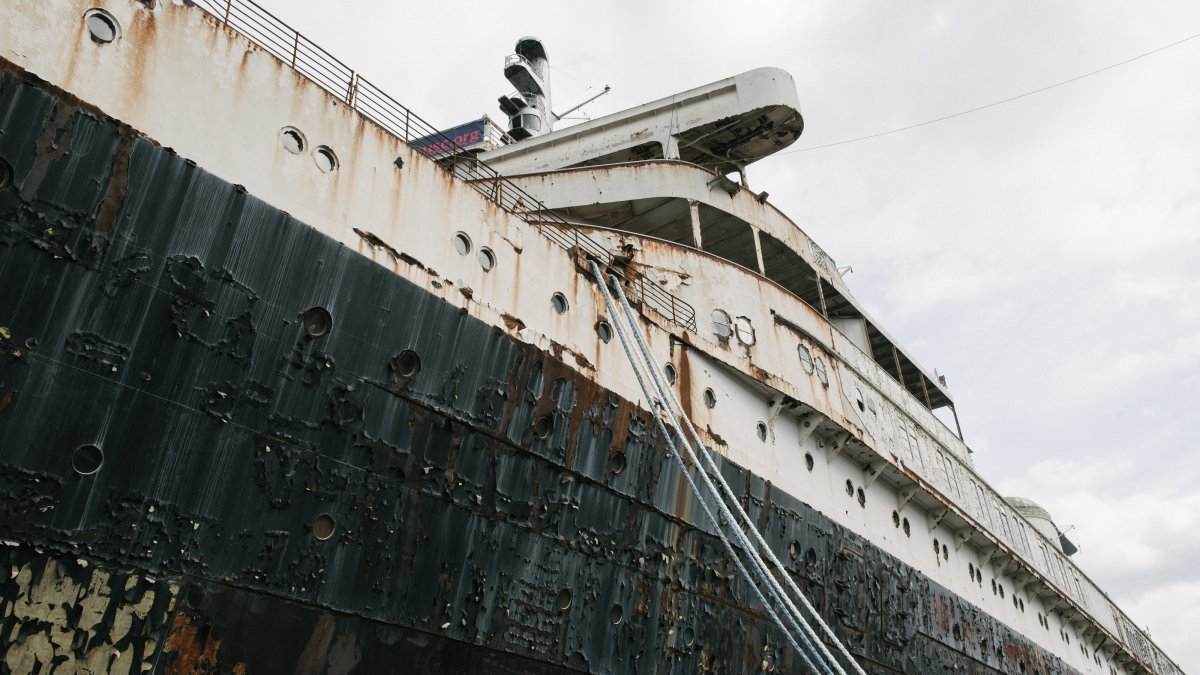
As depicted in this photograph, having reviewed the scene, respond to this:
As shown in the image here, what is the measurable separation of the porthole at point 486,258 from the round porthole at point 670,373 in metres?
2.67

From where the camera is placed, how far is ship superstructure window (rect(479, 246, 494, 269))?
305 inches

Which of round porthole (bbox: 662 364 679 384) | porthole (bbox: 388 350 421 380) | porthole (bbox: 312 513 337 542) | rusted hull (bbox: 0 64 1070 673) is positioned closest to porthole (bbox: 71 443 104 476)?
rusted hull (bbox: 0 64 1070 673)

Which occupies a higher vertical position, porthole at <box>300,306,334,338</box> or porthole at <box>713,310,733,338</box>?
porthole at <box>713,310,733,338</box>

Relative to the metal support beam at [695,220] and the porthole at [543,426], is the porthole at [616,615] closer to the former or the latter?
the porthole at [543,426]

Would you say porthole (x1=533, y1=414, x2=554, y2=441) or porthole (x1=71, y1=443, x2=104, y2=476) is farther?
porthole (x1=533, y1=414, x2=554, y2=441)

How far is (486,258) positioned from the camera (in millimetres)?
7820

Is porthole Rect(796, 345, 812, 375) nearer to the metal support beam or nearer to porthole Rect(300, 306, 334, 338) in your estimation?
the metal support beam

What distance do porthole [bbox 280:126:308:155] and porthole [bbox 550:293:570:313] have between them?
2932mm

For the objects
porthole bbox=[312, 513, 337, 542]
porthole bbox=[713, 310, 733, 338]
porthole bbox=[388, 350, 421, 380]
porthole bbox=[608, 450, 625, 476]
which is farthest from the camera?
porthole bbox=[713, 310, 733, 338]

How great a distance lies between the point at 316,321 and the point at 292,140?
1.52 metres

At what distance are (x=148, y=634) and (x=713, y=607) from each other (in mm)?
5764

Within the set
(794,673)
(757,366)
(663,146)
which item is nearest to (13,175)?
(757,366)

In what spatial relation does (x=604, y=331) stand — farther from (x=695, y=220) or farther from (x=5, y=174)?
(x=5, y=174)

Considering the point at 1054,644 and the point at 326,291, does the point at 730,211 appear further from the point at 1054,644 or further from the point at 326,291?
the point at 1054,644
